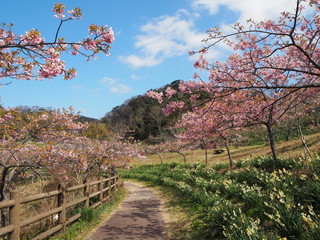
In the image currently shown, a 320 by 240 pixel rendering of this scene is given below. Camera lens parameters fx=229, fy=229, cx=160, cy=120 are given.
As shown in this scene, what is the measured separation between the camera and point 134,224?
7.17 m

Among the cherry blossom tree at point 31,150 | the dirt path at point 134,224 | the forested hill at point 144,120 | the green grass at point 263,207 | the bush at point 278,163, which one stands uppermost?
the forested hill at point 144,120

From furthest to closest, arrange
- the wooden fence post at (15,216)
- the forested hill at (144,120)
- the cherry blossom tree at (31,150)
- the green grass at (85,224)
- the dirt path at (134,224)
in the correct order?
1. the forested hill at (144,120)
2. the dirt path at (134,224)
3. the cherry blossom tree at (31,150)
4. the green grass at (85,224)
5. the wooden fence post at (15,216)

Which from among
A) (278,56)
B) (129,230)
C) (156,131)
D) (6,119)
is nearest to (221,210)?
(129,230)

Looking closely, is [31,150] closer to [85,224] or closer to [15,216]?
[85,224]

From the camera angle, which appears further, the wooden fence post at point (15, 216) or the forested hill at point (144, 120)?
the forested hill at point (144, 120)

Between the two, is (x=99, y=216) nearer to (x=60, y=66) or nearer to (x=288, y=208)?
(x=60, y=66)

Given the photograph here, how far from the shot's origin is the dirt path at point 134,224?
A: 6.07 meters

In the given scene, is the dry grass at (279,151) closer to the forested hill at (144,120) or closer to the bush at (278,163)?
the bush at (278,163)

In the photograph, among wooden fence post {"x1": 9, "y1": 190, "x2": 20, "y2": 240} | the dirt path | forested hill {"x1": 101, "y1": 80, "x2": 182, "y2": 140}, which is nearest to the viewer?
wooden fence post {"x1": 9, "y1": 190, "x2": 20, "y2": 240}

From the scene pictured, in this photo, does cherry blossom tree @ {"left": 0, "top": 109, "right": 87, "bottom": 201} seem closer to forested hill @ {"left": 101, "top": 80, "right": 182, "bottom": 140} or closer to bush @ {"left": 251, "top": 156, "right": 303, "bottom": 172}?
bush @ {"left": 251, "top": 156, "right": 303, "bottom": 172}

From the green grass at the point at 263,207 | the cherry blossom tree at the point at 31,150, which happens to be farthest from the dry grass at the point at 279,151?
the cherry blossom tree at the point at 31,150

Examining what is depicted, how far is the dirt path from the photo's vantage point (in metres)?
6.07

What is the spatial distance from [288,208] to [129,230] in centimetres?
436

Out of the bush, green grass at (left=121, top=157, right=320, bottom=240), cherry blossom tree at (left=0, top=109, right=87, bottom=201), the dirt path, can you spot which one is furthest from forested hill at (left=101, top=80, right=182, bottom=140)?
green grass at (left=121, top=157, right=320, bottom=240)
